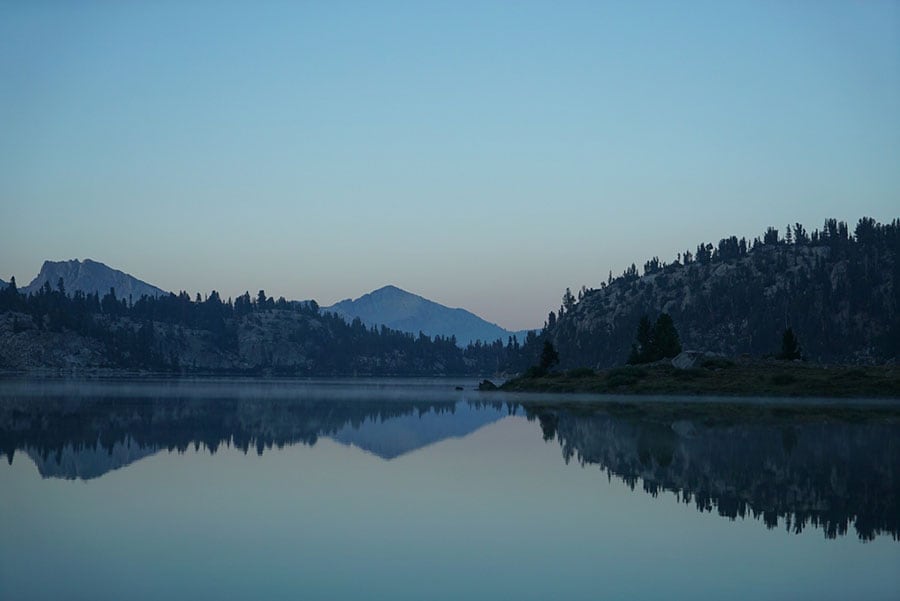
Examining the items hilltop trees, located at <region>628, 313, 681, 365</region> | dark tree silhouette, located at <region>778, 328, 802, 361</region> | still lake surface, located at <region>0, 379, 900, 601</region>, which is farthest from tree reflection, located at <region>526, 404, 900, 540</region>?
hilltop trees, located at <region>628, 313, 681, 365</region>

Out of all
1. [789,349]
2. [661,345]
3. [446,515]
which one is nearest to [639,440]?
[446,515]

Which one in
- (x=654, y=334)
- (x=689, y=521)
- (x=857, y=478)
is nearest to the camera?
(x=689, y=521)

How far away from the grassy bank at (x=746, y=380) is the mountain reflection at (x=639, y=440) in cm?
2541

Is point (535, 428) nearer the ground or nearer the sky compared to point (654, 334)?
nearer the ground

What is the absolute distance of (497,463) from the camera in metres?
39.2

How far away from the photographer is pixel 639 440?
48562 millimetres

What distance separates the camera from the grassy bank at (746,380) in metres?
105

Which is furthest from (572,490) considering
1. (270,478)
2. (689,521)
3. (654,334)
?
(654,334)

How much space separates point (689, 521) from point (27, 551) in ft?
55.2

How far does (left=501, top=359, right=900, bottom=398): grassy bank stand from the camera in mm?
105375

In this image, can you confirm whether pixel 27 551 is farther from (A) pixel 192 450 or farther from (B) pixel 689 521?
(A) pixel 192 450

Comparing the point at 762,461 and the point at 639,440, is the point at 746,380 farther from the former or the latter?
the point at 762,461

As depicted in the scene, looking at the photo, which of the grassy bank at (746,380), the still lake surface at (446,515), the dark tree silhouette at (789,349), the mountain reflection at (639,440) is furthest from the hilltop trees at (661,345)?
the still lake surface at (446,515)

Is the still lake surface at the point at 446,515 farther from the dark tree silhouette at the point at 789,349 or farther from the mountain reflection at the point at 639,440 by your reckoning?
the dark tree silhouette at the point at 789,349
